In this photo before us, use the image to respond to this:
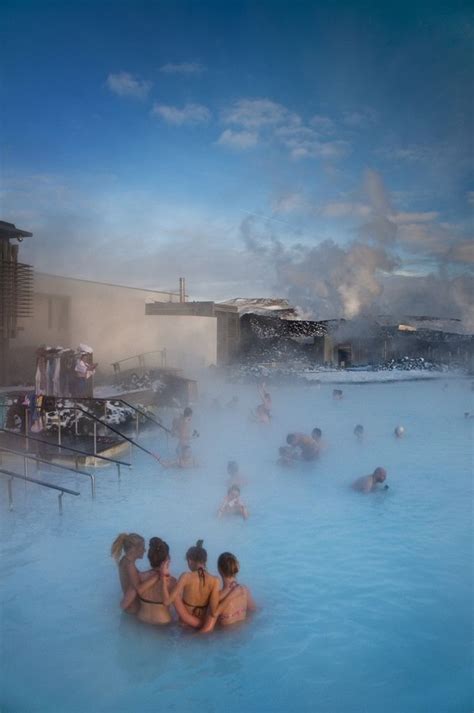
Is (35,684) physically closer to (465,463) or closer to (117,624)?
(117,624)

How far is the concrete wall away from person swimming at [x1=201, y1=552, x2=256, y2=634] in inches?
472

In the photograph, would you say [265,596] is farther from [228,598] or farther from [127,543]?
[127,543]

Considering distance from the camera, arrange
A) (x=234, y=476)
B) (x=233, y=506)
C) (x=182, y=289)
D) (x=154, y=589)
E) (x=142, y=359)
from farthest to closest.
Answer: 1. (x=182, y=289)
2. (x=142, y=359)
3. (x=234, y=476)
4. (x=233, y=506)
5. (x=154, y=589)

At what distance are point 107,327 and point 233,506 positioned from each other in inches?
507

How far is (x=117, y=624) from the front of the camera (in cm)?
398

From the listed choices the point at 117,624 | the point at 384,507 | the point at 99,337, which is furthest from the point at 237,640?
the point at 99,337

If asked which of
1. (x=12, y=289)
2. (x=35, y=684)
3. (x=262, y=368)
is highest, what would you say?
(x=12, y=289)

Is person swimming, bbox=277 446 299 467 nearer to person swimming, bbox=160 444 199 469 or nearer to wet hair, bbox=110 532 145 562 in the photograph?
person swimming, bbox=160 444 199 469

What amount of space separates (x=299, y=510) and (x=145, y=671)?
3635mm

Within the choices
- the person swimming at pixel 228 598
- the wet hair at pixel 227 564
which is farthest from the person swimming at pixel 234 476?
the wet hair at pixel 227 564

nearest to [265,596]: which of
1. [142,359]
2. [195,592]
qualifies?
[195,592]

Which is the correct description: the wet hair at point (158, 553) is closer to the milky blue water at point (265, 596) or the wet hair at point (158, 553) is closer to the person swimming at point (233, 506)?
the milky blue water at point (265, 596)

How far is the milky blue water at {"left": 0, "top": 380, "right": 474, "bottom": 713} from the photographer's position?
11.4ft

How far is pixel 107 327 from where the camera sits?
1806 centimetres
